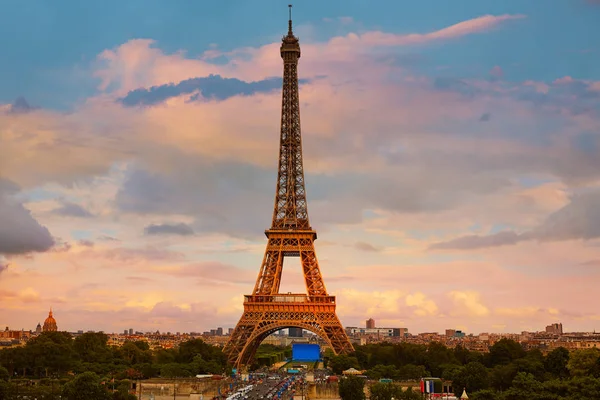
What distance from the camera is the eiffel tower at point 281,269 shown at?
102812mm

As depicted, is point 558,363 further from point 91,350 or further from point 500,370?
point 91,350

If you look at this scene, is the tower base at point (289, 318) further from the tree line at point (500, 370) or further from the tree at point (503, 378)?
the tree at point (503, 378)

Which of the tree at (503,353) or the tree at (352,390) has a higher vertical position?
the tree at (503,353)

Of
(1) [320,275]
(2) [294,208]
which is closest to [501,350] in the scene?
(1) [320,275]

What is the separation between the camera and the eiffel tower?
337ft

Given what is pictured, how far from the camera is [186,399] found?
86062 mm

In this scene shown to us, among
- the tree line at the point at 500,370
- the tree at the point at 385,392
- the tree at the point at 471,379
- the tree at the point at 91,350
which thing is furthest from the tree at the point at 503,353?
the tree at the point at 91,350

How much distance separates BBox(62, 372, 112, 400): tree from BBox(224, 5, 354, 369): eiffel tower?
1490 inches

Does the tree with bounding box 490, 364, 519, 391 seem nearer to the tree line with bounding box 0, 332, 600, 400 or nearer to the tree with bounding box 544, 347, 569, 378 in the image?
the tree line with bounding box 0, 332, 600, 400

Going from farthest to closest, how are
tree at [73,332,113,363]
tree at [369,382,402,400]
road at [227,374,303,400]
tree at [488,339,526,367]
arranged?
tree at [73,332,113,363], tree at [488,339,526,367], road at [227,374,303,400], tree at [369,382,402,400]

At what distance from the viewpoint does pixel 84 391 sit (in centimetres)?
6519

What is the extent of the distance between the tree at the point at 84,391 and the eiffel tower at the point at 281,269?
37852mm

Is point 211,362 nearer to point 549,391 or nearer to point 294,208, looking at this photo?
point 294,208

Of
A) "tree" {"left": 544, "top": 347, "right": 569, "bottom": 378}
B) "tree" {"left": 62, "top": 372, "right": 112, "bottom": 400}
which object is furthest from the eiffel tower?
"tree" {"left": 62, "top": 372, "right": 112, "bottom": 400}
